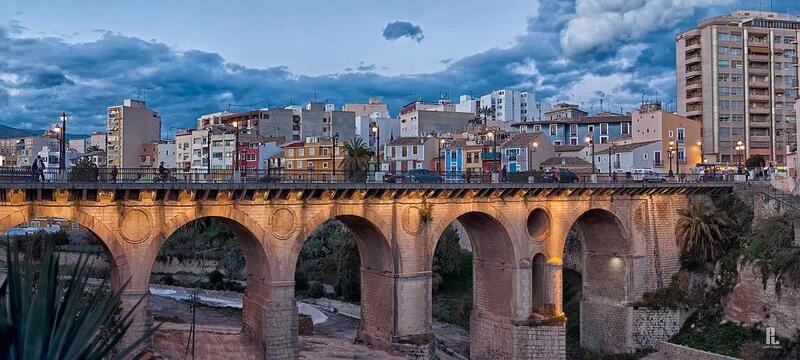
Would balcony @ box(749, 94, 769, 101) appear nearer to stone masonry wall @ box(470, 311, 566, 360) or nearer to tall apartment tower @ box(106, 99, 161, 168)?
stone masonry wall @ box(470, 311, 566, 360)

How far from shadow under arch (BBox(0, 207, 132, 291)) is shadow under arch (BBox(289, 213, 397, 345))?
29.1 feet

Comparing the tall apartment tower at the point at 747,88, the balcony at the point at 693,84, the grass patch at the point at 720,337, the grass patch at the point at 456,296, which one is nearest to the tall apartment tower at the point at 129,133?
the grass patch at the point at 456,296

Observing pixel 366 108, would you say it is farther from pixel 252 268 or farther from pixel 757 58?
pixel 252 268

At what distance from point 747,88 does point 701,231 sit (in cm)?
4009

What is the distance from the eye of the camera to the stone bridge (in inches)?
1067

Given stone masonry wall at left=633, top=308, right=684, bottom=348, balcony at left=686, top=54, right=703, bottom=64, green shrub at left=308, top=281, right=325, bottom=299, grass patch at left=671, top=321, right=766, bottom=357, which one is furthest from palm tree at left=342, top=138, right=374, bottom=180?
balcony at left=686, top=54, right=703, bottom=64

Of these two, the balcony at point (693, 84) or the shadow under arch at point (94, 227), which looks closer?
the shadow under arch at point (94, 227)

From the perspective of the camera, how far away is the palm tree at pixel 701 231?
134 feet

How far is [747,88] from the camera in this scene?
7412cm

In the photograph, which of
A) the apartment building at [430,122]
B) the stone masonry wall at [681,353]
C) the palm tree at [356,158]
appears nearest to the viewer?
the stone masonry wall at [681,353]

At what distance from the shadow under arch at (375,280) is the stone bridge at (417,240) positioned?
0.28 ft

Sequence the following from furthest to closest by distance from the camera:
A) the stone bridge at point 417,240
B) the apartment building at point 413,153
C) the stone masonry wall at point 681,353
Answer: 1. the apartment building at point 413,153
2. the stone masonry wall at point 681,353
3. the stone bridge at point 417,240

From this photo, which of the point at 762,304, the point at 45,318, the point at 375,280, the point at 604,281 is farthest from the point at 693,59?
the point at 45,318

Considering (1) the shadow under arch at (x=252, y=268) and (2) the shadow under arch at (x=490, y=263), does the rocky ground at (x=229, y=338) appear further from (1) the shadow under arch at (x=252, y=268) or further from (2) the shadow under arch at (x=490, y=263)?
(2) the shadow under arch at (x=490, y=263)
